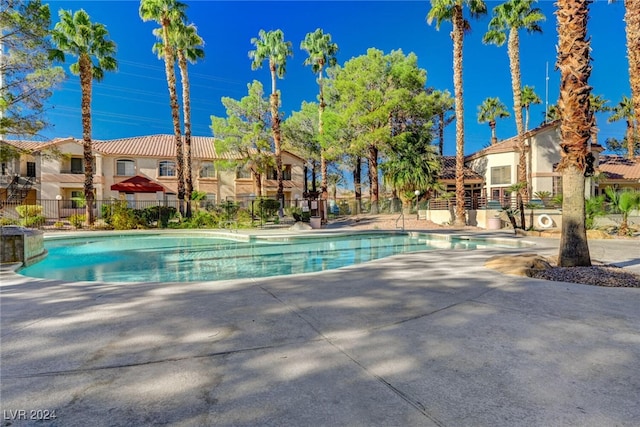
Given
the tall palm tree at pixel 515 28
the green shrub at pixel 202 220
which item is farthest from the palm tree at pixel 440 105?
the green shrub at pixel 202 220

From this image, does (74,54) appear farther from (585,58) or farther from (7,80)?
(585,58)

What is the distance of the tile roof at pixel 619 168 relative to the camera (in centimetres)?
3050

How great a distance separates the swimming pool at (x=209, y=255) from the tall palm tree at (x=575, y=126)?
4.85 metres

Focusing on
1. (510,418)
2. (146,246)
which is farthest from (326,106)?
(510,418)

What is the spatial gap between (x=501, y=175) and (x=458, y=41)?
42.6ft

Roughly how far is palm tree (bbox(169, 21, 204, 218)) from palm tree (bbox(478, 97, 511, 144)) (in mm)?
30045

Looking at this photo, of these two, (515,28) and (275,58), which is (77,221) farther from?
(515,28)

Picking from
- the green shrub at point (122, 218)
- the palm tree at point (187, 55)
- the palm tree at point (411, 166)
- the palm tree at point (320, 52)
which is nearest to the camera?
the green shrub at point (122, 218)

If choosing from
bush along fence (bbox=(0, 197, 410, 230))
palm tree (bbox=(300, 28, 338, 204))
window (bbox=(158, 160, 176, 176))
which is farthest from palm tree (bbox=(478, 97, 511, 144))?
window (bbox=(158, 160, 176, 176))

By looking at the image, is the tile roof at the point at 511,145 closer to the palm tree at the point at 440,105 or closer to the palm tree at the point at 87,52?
the palm tree at the point at 440,105

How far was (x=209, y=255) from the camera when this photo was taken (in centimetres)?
1109

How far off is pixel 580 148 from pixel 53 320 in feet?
26.8

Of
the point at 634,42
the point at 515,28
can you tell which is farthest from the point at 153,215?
the point at 515,28

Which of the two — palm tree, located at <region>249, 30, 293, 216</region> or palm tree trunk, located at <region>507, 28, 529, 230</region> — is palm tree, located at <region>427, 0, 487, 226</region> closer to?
palm tree trunk, located at <region>507, 28, 529, 230</region>
